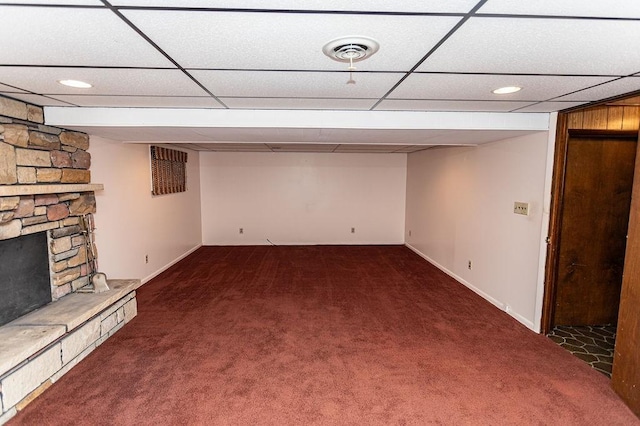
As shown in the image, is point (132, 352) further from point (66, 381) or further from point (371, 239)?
point (371, 239)

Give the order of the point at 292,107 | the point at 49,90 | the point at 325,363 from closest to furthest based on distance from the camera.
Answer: the point at 49,90 → the point at 325,363 → the point at 292,107

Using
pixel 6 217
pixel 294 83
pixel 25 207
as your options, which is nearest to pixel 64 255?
pixel 25 207

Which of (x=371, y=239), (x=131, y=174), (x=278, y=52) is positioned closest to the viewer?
(x=278, y=52)

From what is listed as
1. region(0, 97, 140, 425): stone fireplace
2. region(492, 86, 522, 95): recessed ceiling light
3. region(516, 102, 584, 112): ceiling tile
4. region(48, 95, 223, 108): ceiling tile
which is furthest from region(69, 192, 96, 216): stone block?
region(516, 102, 584, 112): ceiling tile

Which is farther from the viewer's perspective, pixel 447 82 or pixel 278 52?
pixel 447 82

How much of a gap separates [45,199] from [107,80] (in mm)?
1395

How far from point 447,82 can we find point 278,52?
107 cm

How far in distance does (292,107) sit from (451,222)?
331 centimetres

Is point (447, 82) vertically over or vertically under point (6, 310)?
over

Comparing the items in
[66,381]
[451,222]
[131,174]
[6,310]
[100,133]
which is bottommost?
[66,381]

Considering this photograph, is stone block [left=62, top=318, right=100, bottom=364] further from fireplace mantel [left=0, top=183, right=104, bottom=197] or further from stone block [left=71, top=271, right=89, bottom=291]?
fireplace mantel [left=0, top=183, right=104, bottom=197]

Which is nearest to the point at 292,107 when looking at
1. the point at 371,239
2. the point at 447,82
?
the point at 447,82

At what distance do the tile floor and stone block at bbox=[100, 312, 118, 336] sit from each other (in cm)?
397

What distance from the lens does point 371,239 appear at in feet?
24.0
